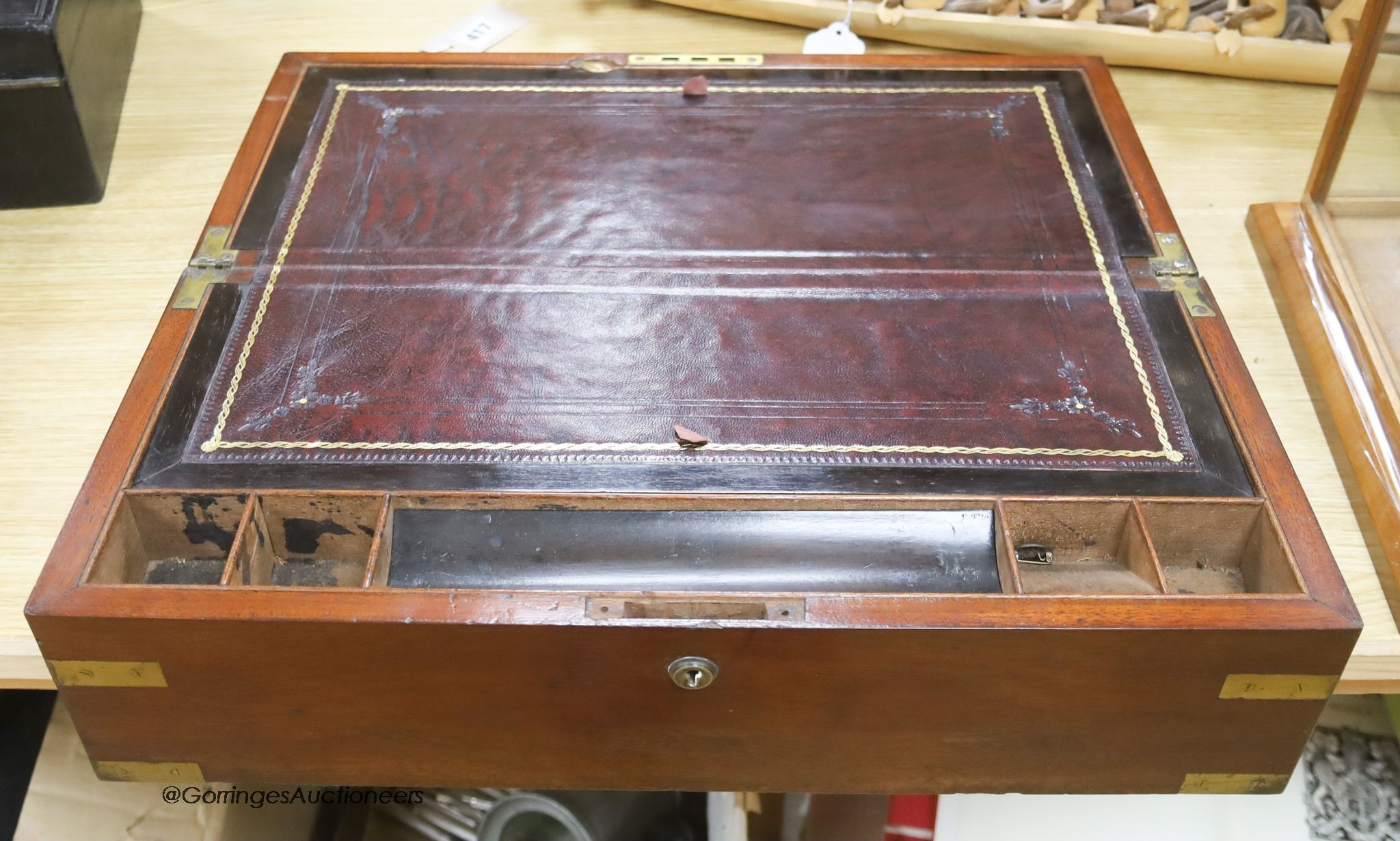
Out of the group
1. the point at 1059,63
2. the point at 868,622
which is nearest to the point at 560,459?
the point at 868,622

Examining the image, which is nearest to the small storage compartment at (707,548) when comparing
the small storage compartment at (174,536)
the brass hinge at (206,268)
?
the small storage compartment at (174,536)

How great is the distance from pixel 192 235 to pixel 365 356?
1.60 feet

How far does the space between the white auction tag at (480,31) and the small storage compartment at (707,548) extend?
0.97 meters

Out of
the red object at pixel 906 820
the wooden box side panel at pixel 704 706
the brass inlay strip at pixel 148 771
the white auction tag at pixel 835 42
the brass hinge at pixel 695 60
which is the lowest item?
the red object at pixel 906 820

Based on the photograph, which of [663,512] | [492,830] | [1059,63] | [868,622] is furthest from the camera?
[1059,63]

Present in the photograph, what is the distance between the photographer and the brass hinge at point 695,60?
172 cm

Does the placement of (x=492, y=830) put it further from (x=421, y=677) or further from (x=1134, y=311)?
(x=1134, y=311)

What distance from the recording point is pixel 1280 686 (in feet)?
3.57

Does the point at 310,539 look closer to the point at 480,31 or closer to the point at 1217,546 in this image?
the point at 1217,546

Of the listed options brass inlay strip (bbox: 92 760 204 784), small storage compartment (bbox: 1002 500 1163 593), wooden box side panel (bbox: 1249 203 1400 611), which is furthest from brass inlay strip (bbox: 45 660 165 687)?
wooden box side panel (bbox: 1249 203 1400 611)

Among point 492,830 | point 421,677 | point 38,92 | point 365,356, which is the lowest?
point 492,830

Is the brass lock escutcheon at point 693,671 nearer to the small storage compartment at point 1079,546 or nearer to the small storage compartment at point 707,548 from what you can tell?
the small storage compartment at point 707,548

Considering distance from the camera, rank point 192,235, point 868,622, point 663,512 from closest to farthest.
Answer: point 868,622
point 663,512
point 192,235

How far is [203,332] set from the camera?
1311 mm
